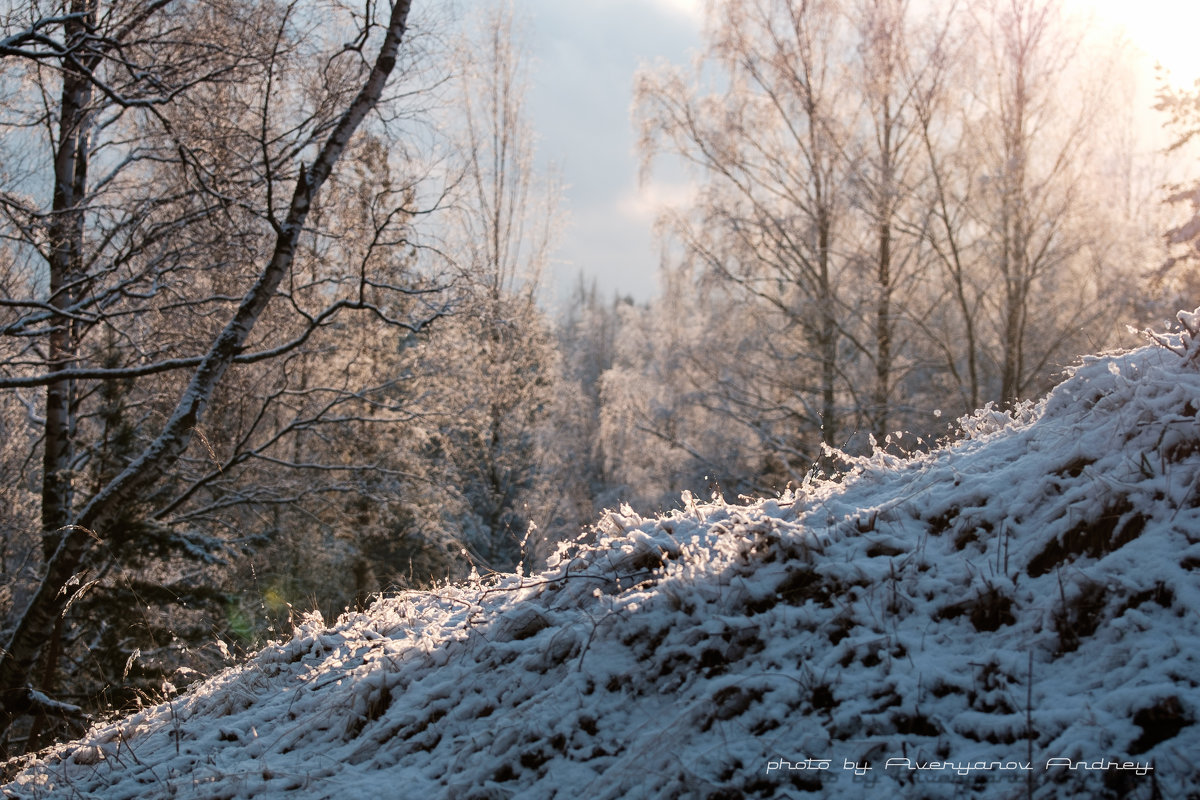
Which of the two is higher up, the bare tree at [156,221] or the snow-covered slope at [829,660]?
the bare tree at [156,221]

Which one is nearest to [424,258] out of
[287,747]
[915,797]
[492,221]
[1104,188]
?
[287,747]

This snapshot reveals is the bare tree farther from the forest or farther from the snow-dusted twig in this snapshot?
the snow-dusted twig

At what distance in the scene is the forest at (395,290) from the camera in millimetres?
6602

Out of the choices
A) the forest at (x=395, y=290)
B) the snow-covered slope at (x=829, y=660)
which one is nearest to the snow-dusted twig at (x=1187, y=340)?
the snow-covered slope at (x=829, y=660)

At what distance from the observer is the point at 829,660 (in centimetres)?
212

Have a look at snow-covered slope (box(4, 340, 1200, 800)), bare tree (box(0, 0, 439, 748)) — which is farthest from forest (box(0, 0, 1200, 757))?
snow-covered slope (box(4, 340, 1200, 800))

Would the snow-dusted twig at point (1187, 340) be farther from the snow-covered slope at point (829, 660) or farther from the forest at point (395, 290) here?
the forest at point (395, 290)

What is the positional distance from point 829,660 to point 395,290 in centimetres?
→ 607

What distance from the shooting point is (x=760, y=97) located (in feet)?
49.2

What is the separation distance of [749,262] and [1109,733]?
1382 cm

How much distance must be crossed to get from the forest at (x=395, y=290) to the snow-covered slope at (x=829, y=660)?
3.01 metres

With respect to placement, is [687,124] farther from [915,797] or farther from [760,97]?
[915,797]

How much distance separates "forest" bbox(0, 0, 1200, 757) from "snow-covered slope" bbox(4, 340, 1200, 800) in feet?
9.87

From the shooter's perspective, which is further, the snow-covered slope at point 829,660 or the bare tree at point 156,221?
the bare tree at point 156,221
